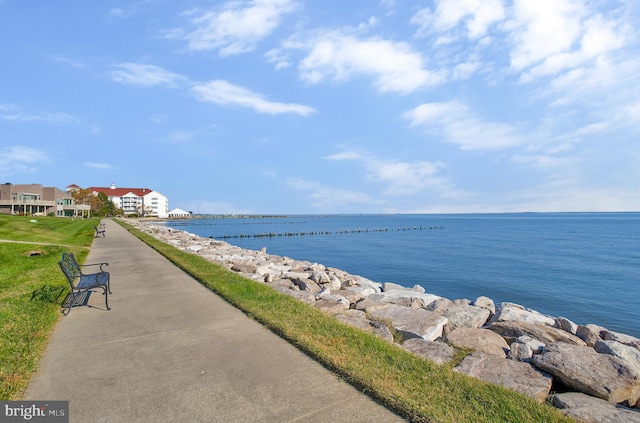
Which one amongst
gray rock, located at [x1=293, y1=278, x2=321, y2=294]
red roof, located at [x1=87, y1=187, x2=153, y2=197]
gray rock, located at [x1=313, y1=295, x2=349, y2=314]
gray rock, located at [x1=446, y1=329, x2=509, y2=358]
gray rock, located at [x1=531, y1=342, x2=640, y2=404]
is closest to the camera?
gray rock, located at [x1=531, y1=342, x2=640, y2=404]

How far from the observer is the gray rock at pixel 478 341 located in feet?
19.7

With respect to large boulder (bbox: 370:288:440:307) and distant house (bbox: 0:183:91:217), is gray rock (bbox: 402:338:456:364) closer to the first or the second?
large boulder (bbox: 370:288:440:307)

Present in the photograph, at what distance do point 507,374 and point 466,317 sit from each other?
447 centimetres

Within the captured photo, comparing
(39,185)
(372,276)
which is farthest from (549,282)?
(39,185)

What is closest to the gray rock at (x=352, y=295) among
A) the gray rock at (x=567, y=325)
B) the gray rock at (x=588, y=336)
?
the gray rock at (x=567, y=325)

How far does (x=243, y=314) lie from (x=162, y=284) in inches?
153

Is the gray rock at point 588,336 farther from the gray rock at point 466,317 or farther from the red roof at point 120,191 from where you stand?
the red roof at point 120,191

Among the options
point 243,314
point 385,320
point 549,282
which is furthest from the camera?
point 549,282

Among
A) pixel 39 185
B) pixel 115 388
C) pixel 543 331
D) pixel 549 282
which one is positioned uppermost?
pixel 39 185

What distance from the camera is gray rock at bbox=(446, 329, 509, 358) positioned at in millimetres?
6020

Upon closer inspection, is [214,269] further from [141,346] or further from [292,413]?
[292,413]

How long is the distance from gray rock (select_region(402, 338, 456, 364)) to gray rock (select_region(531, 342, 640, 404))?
4.00ft

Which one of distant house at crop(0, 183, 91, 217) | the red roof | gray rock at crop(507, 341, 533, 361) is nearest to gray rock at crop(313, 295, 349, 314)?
gray rock at crop(507, 341, 533, 361)

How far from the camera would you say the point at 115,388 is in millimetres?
3830
